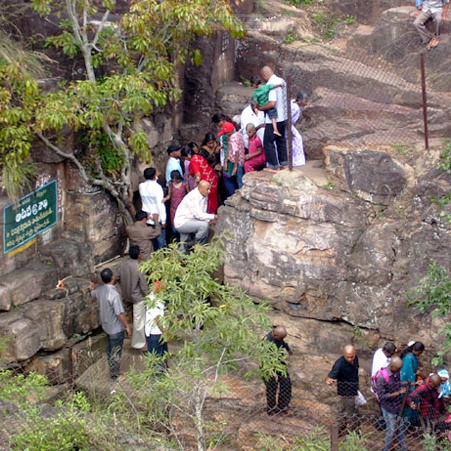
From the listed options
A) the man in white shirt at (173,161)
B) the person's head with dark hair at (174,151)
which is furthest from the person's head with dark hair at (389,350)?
the person's head with dark hair at (174,151)

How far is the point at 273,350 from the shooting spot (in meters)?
7.45

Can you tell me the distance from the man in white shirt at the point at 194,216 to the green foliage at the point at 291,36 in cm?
303

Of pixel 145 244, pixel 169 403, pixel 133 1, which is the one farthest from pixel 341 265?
pixel 133 1

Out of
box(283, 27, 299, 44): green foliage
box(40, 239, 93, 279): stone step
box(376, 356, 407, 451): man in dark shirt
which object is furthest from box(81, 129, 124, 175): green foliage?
box(376, 356, 407, 451): man in dark shirt

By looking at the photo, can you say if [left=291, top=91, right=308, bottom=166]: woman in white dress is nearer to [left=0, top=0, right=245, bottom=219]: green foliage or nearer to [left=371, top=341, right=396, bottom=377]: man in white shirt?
[left=0, top=0, right=245, bottom=219]: green foliage

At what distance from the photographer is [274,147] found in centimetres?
1022

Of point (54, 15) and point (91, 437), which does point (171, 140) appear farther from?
point (91, 437)

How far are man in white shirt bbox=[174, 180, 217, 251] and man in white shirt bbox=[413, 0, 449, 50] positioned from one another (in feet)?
12.2

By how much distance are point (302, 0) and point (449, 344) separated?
6.92 m

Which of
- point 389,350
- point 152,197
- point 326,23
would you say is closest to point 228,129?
point 152,197

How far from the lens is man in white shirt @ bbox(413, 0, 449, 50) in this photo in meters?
10.9

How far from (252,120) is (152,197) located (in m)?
1.69

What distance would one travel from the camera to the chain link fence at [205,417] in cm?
754

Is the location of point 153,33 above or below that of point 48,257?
above
